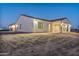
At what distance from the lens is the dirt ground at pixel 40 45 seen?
1692 mm

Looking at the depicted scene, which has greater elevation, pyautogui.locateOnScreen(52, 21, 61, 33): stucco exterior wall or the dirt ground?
pyautogui.locateOnScreen(52, 21, 61, 33): stucco exterior wall

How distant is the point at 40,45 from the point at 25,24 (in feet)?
1.01

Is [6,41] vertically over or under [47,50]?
over

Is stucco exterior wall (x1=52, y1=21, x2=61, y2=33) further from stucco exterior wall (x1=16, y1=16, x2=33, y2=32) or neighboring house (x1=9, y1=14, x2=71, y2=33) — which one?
stucco exterior wall (x1=16, y1=16, x2=33, y2=32)

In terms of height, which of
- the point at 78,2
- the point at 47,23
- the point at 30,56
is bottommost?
the point at 30,56

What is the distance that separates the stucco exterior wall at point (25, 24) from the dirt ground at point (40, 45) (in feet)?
0.23

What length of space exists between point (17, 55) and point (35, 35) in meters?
0.32

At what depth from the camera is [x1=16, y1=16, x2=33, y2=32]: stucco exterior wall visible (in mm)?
1701

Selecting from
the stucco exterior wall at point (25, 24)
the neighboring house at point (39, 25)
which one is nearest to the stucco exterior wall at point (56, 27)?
the neighboring house at point (39, 25)

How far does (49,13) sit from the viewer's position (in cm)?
171

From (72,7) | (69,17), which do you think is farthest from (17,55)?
(72,7)

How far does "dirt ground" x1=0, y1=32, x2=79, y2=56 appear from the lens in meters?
1.69

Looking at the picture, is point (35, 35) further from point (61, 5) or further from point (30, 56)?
point (61, 5)

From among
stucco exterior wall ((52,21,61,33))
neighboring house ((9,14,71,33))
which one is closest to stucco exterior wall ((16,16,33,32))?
neighboring house ((9,14,71,33))
